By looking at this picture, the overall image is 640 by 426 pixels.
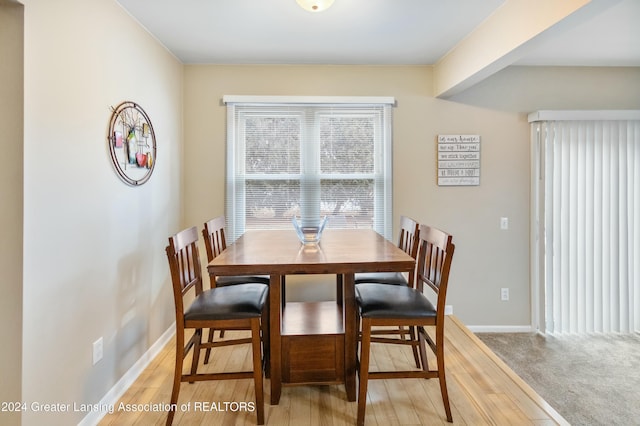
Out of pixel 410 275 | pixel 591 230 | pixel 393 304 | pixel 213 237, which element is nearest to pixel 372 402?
pixel 393 304

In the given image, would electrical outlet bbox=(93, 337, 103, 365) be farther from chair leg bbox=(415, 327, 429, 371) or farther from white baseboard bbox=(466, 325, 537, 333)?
white baseboard bbox=(466, 325, 537, 333)

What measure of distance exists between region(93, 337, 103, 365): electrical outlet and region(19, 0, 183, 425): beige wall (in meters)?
0.03

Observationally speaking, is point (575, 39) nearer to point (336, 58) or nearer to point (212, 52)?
point (336, 58)

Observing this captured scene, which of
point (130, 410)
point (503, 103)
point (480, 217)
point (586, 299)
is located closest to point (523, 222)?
point (480, 217)

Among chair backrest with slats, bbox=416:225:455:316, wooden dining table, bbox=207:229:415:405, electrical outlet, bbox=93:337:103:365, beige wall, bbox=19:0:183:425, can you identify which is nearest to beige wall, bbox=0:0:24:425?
beige wall, bbox=19:0:183:425

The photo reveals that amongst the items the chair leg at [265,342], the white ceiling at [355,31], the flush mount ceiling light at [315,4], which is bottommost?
the chair leg at [265,342]

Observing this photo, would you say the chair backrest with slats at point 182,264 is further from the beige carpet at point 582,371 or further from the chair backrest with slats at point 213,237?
the beige carpet at point 582,371

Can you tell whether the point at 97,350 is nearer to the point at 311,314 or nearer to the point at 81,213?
the point at 81,213

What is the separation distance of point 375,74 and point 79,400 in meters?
3.21

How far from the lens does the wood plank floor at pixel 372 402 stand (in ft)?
5.84

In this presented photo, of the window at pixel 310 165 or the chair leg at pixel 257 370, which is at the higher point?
the window at pixel 310 165

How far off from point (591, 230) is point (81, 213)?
159 inches

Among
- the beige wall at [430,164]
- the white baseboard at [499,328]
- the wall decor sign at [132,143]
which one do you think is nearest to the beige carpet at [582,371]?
the white baseboard at [499,328]

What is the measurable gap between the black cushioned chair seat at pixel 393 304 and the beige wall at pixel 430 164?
1.37 m
